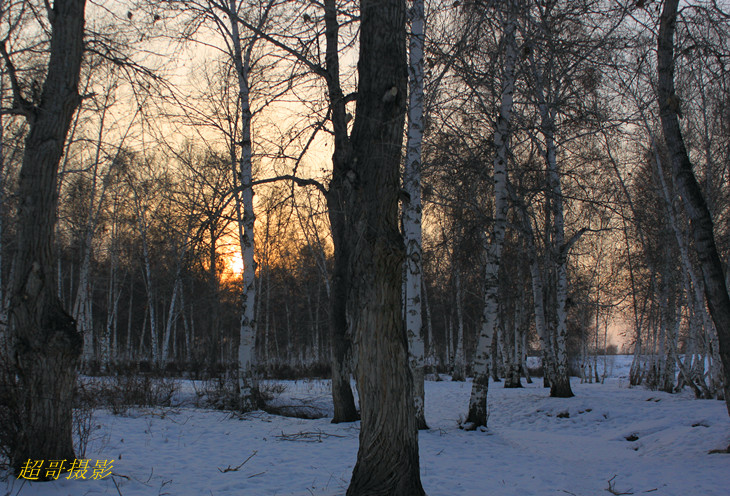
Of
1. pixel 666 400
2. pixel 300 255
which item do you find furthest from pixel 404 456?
pixel 300 255

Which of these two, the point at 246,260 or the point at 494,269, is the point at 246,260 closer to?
the point at 246,260

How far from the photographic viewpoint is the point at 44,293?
429 cm

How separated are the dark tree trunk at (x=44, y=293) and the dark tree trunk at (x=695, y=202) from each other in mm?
7037

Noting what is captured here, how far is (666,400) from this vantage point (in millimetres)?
12289

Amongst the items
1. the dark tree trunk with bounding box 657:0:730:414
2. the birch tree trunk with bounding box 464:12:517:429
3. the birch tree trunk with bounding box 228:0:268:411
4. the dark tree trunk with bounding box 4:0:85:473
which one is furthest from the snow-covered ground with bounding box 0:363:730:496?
the dark tree trunk with bounding box 657:0:730:414

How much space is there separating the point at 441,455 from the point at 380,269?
400cm

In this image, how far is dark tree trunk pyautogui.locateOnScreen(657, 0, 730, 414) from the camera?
20.1 ft

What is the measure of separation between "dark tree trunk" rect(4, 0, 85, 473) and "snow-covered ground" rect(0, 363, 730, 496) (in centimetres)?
47

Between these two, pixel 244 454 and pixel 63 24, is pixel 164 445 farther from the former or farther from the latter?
pixel 63 24

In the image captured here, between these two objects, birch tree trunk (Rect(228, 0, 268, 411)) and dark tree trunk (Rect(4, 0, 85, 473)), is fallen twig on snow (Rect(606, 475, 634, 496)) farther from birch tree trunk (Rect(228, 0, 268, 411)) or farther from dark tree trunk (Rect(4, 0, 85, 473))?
birch tree trunk (Rect(228, 0, 268, 411))

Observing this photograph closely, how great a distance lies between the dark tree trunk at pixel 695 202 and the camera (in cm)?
612

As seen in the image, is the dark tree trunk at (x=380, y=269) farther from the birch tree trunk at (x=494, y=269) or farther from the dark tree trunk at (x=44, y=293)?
the birch tree trunk at (x=494, y=269)

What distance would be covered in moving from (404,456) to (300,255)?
23.6 m

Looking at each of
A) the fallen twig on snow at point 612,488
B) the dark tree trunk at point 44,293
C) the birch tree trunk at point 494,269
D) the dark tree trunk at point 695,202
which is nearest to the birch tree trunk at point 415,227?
the birch tree trunk at point 494,269
